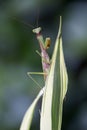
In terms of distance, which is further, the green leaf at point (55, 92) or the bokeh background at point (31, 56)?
the bokeh background at point (31, 56)

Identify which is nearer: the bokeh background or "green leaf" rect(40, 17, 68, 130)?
"green leaf" rect(40, 17, 68, 130)

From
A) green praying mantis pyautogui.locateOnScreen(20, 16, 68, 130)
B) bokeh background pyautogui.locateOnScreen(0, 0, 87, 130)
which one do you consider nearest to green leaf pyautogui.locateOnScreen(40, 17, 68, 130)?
green praying mantis pyautogui.locateOnScreen(20, 16, 68, 130)

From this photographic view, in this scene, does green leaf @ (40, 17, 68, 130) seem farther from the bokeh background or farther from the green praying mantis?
the bokeh background

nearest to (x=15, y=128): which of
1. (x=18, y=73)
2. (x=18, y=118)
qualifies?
(x=18, y=118)

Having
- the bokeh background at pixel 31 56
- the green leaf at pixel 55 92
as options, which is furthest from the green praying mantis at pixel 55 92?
the bokeh background at pixel 31 56

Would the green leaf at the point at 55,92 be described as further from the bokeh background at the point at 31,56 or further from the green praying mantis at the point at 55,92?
the bokeh background at the point at 31,56

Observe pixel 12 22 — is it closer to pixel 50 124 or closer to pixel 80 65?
pixel 80 65
